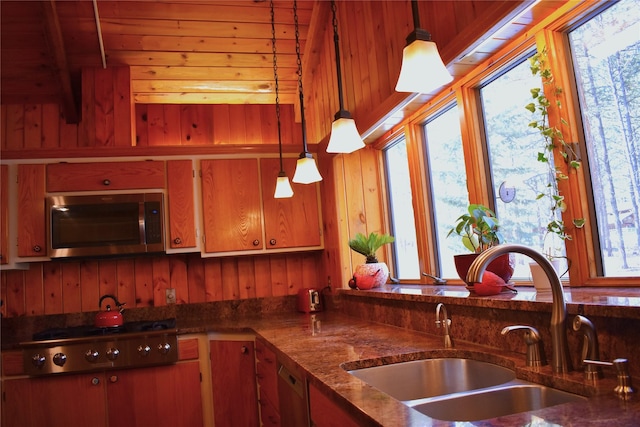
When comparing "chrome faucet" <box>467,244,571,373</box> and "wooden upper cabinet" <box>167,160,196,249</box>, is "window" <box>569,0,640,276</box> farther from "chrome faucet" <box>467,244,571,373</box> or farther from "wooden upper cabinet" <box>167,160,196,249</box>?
"wooden upper cabinet" <box>167,160,196,249</box>

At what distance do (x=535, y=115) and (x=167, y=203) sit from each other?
248 cm

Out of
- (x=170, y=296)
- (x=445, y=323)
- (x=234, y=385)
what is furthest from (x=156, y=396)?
(x=445, y=323)

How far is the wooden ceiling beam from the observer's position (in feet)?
10.1

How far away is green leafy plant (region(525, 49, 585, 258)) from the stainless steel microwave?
2511mm

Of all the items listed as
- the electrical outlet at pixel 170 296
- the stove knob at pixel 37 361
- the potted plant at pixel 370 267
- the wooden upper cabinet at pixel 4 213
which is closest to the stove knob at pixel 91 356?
the stove knob at pixel 37 361

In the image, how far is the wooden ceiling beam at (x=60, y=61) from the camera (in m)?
3.07

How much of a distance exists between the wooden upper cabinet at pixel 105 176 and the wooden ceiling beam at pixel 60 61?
539 mm

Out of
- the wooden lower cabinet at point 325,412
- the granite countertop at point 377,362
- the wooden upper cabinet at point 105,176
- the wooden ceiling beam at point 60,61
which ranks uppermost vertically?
the wooden ceiling beam at point 60,61

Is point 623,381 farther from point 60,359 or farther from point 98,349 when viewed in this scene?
point 60,359

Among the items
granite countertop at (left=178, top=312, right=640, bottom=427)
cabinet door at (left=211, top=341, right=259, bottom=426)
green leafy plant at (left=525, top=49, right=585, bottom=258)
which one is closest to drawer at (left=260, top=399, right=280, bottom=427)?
cabinet door at (left=211, top=341, right=259, bottom=426)

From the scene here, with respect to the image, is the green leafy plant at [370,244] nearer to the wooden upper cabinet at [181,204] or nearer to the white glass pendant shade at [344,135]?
the white glass pendant shade at [344,135]

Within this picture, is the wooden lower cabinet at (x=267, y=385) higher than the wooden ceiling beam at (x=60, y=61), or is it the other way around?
the wooden ceiling beam at (x=60, y=61)

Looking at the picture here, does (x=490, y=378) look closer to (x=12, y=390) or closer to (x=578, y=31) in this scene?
(x=578, y=31)

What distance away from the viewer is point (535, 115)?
185 cm
